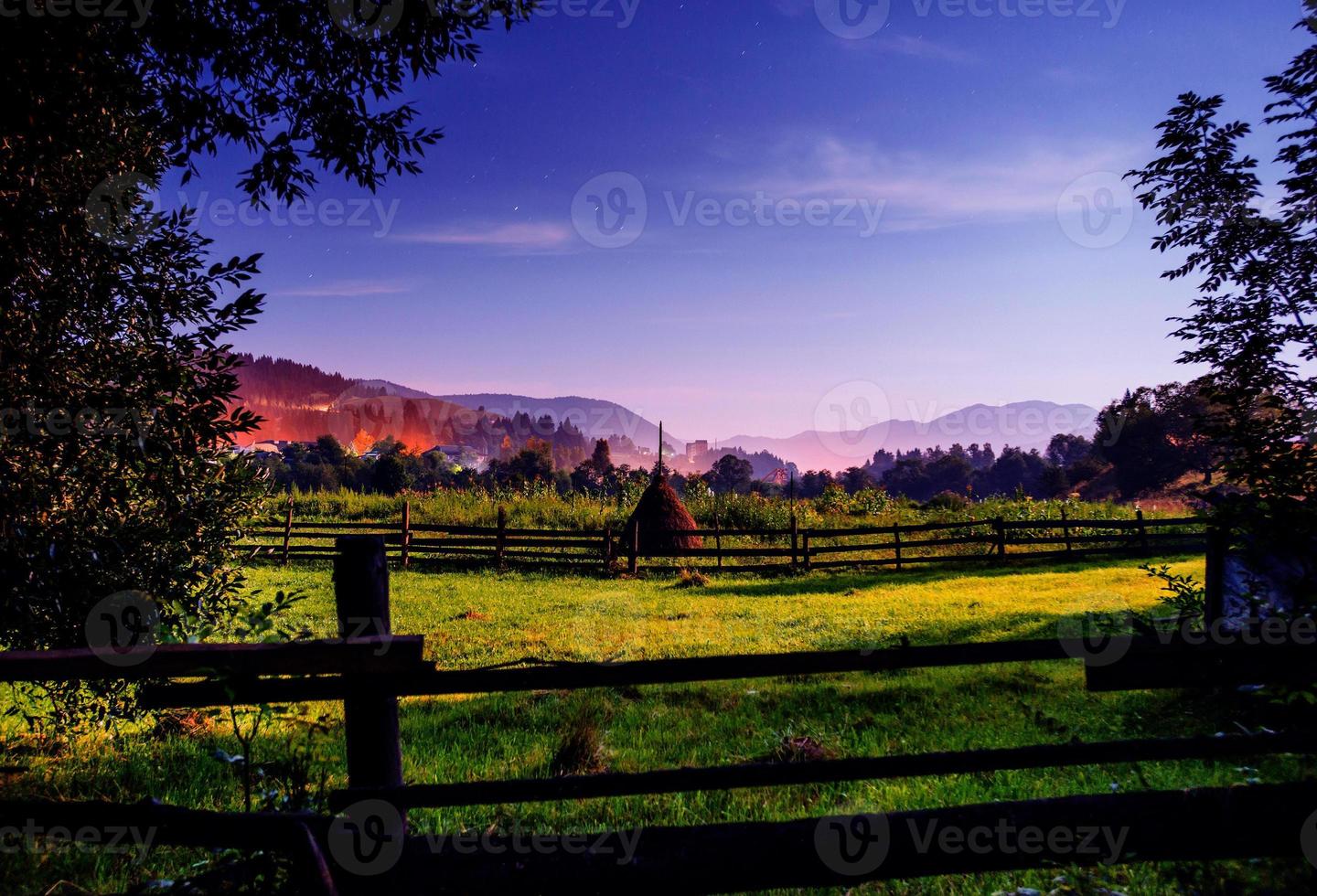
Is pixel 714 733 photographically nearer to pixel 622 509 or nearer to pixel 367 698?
pixel 367 698

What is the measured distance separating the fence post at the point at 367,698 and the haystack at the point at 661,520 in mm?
18912

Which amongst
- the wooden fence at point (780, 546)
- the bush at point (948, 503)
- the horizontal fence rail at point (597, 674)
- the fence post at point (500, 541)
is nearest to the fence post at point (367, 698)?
the horizontal fence rail at point (597, 674)

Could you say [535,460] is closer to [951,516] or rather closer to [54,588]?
[951,516]

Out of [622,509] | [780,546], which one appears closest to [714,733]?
[780,546]

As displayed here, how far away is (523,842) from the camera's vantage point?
2881 millimetres

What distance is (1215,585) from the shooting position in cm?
789

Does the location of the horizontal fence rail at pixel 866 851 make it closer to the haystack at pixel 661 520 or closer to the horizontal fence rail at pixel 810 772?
the horizontal fence rail at pixel 810 772

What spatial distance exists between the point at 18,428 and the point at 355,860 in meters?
4.16

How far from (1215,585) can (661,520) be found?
16183 millimetres

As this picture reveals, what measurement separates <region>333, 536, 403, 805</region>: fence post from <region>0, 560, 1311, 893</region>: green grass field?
607 millimetres

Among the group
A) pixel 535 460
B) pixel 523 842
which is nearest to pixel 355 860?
pixel 523 842

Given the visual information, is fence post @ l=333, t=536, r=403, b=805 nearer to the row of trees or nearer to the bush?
the row of trees

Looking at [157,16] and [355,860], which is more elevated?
[157,16]

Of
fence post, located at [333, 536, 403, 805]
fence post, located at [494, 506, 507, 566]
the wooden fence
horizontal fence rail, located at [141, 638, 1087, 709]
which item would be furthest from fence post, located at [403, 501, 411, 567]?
fence post, located at [333, 536, 403, 805]
